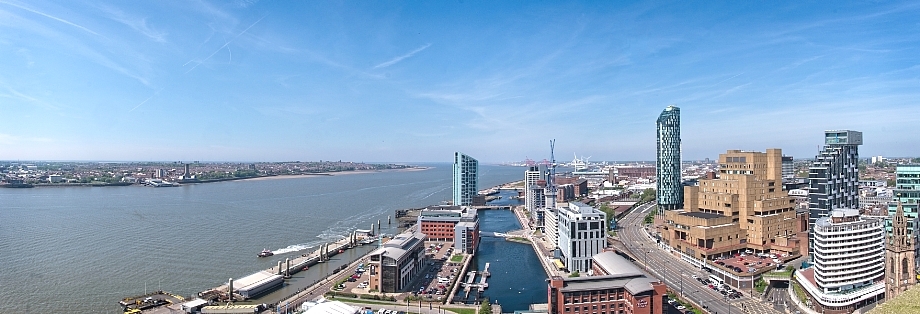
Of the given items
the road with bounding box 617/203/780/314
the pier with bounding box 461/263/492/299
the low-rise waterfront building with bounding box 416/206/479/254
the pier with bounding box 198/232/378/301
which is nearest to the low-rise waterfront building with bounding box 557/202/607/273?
the road with bounding box 617/203/780/314

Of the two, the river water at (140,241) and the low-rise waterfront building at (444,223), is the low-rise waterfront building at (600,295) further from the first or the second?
the river water at (140,241)

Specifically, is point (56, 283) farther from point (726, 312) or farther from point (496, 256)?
point (726, 312)

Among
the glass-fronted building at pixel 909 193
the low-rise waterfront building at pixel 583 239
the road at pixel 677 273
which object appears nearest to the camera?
the road at pixel 677 273

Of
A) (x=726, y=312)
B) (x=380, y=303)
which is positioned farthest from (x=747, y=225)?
(x=380, y=303)

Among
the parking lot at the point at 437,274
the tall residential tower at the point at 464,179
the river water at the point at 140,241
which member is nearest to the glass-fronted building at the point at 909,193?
the parking lot at the point at 437,274

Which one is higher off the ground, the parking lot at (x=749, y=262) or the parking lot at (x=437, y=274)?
the parking lot at (x=749, y=262)
